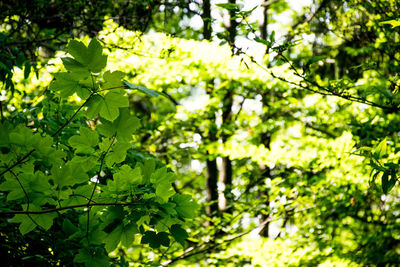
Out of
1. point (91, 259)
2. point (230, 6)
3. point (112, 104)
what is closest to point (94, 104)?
point (112, 104)

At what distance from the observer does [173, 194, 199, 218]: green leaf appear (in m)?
1.13

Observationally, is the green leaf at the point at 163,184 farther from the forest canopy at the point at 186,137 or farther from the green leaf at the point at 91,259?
the green leaf at the point at 91,259

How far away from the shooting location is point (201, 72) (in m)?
4.98

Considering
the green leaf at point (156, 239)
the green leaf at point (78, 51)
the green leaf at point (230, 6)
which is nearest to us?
the green leaf at point (78, 51)

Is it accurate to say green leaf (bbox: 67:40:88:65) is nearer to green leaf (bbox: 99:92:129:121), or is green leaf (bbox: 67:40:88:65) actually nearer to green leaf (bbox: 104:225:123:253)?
green leaf (bbox: 99:92:129:121)

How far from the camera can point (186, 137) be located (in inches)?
228

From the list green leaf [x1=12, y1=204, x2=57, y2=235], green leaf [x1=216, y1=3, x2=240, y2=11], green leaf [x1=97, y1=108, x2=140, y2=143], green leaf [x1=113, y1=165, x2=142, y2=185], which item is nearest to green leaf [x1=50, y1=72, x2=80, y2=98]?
green leaf [x1=97, y1=108, x2=140, y2=143]

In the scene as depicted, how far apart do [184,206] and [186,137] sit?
15.3 feet

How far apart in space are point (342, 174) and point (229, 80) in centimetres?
239

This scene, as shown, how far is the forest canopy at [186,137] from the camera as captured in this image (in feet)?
3.44

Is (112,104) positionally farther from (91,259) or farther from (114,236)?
(91,259)

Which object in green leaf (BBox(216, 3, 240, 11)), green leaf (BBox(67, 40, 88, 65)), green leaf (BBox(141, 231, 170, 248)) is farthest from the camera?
green leaf (BBox(216, 3, 240, 11))

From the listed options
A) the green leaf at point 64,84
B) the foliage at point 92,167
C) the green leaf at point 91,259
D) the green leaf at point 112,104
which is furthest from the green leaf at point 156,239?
the green leaf at point 64,84

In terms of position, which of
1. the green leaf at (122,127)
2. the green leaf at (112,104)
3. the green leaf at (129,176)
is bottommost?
the green leaf at (129,176)
